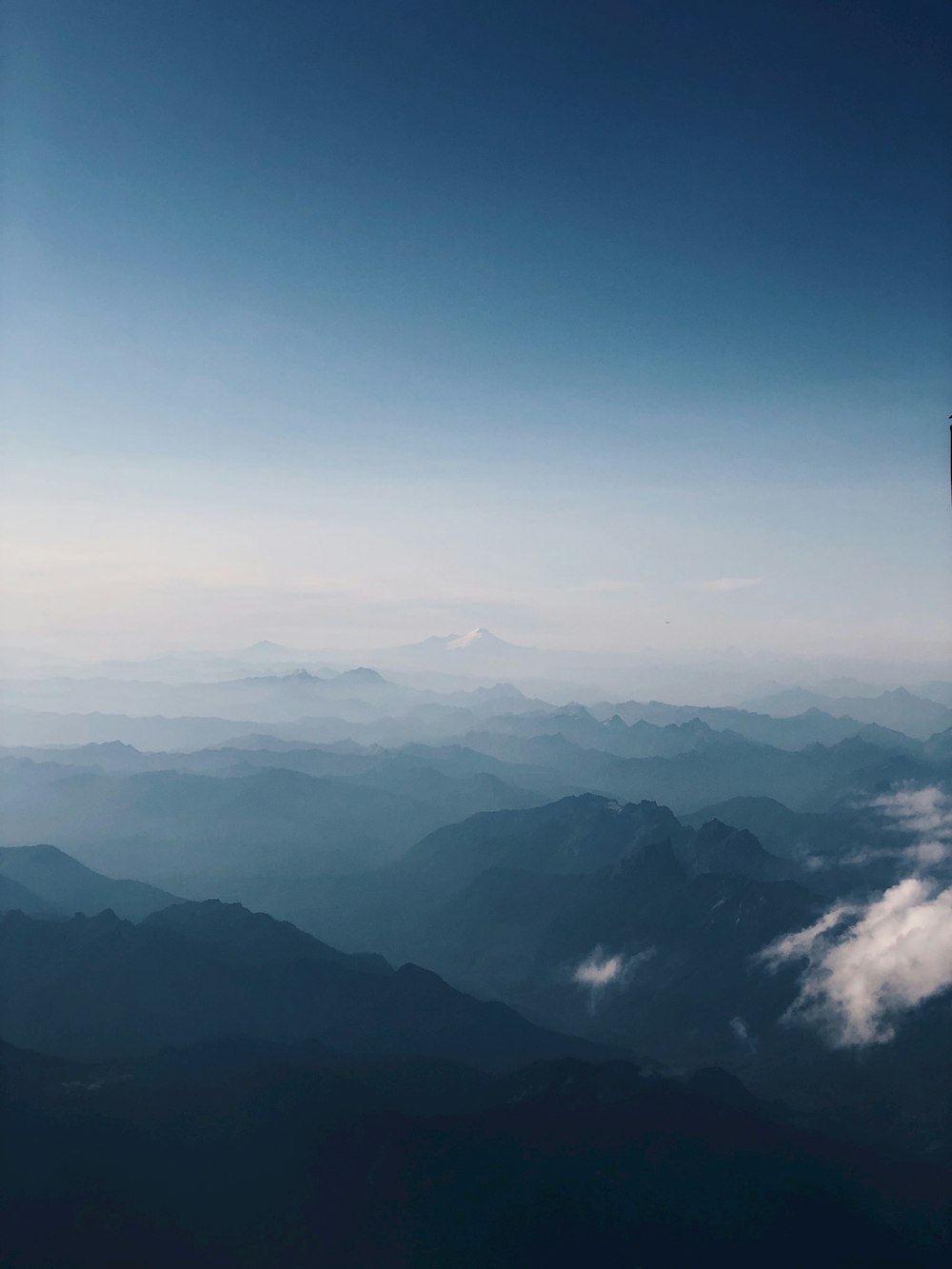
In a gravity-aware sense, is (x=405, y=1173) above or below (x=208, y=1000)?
below

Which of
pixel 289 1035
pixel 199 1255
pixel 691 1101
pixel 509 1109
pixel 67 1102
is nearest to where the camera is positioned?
pixel 199 1255

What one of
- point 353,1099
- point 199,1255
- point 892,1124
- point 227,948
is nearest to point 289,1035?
point 227,948

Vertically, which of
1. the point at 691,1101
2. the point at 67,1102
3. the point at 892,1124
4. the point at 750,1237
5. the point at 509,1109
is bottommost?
the point at 892,1124

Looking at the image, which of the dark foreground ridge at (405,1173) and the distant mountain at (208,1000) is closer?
the dark foreground ridge at (405,1173)

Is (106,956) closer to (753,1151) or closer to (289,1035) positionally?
(289,1035)

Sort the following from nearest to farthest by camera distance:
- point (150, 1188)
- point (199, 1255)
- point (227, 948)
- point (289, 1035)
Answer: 1. point (199, 1255)
2. point (150, 1188)
3. point (289, 1035)
4. point (227, 948)

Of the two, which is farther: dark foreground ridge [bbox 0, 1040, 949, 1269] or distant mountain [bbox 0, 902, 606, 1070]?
distant mountain [bbox 0, 902, 606, 1070]

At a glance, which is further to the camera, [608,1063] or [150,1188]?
[608,1063]

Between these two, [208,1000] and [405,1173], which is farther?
[208,1000]
